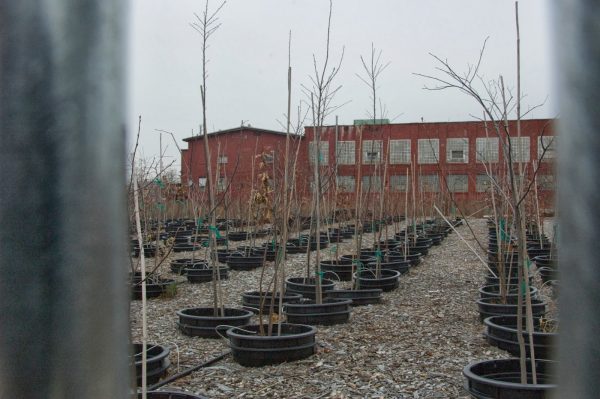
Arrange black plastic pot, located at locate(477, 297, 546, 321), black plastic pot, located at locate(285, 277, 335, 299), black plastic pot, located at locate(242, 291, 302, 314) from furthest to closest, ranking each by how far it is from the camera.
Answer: black plastic pot, located at locate(285, 277, 335, 299)
black plastic pot, located at locate(242, 291, 302, 314)
black plastic pot, located at locate(477, 297, 546, 321)

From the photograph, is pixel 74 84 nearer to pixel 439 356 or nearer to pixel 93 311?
pixel 93 311

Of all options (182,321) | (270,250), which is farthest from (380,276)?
(270,250)

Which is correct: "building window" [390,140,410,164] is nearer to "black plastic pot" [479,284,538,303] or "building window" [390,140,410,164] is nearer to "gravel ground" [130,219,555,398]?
"gravel ground" [130,219,555,398]

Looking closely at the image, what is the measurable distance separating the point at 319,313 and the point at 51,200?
16.2 ft

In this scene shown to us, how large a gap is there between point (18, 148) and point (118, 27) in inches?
4.3

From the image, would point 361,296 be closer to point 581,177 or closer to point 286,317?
point 286,317

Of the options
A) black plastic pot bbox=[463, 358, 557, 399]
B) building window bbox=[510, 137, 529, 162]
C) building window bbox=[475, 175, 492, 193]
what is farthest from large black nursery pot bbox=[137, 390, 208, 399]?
building window bbox=[475, 175, 492, 193]

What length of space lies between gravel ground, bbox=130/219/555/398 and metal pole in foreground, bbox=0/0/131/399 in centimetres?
306

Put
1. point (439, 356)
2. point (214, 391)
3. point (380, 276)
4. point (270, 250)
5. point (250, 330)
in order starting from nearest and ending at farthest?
1. point (214, 391)
2. point (439, 356)
3. point (250, 330)
4. point (380, 276)
5. point (270, 250)

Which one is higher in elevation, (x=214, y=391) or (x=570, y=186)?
(x=570, y=186)

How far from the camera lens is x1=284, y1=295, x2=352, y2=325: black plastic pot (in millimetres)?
5219

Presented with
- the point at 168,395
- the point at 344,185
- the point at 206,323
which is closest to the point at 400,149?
the point at 344,185

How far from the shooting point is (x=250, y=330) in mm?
4539

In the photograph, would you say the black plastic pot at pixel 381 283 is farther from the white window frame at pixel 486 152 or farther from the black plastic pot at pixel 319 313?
the white window frame at pixel 486 152
